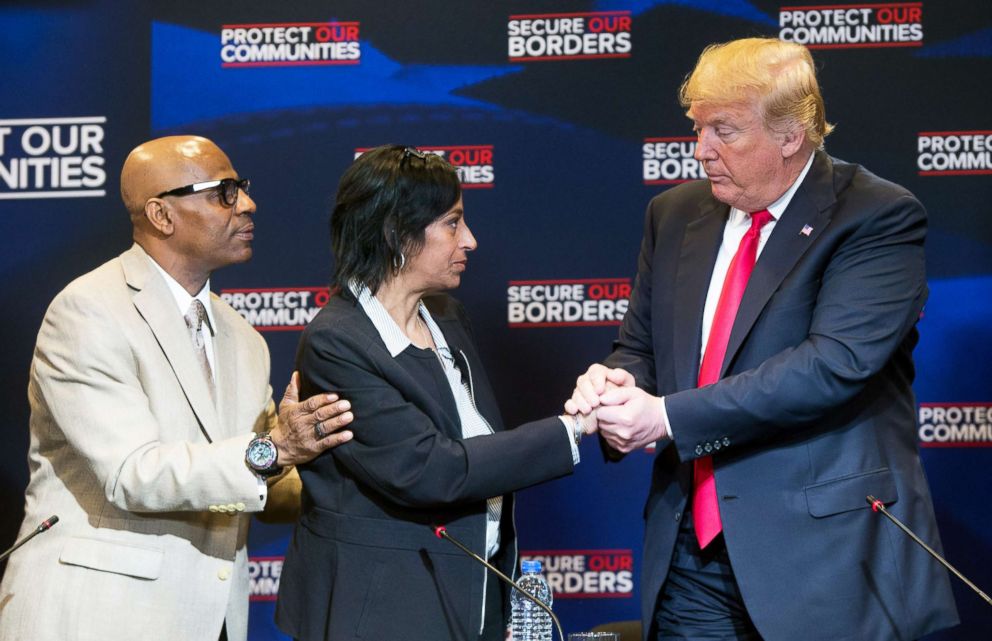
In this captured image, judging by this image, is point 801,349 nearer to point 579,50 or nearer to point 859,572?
point 859,572

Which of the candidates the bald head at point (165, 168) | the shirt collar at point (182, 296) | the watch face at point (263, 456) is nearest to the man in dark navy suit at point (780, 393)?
the watch face at point (263, 456)

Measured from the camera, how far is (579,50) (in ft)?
15.3

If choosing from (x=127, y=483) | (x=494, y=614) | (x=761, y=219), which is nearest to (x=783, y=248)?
(x=761, y=219)

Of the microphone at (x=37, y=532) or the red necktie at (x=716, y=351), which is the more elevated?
the red necktie at (x=716, y=351)

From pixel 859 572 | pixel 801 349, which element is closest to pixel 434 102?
pixel 801 349

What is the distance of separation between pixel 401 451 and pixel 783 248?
3.37ft

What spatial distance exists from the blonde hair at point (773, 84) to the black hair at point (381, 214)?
0.77m

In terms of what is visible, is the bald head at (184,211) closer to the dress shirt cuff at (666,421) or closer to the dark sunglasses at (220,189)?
the dark sunglasses at (220,189)

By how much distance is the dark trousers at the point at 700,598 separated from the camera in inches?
108

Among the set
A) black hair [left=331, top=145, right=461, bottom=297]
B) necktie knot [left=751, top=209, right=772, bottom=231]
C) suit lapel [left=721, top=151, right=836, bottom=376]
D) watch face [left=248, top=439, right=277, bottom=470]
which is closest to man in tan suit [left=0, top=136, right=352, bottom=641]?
watch face [left=248, top=439, right=277, bottom=470]

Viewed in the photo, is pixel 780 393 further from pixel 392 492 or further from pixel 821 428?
pixel 392 492

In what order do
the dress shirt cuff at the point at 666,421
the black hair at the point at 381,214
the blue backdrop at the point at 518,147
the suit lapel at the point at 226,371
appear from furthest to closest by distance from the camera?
the blue backdrop at the point at 518,147
the suit lapel at the point at 226,371
the black hair at the point at 381,214
the dress shirt cuff at the point at 666,421

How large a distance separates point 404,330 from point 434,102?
77.0 inches

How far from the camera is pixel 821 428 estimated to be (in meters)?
2.69
